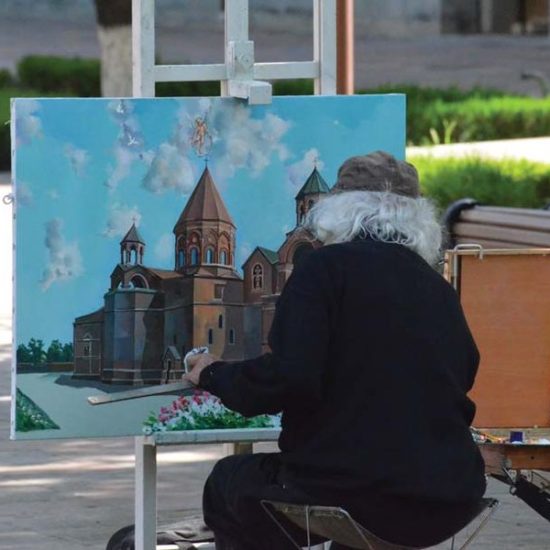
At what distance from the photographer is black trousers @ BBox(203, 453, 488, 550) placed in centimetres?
382

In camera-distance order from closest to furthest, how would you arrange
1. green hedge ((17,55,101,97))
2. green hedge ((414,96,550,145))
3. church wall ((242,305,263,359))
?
church wall ((242,305,263,359))
green hedge ((414,96,550,145))
green hedge ((17,55,101,97))

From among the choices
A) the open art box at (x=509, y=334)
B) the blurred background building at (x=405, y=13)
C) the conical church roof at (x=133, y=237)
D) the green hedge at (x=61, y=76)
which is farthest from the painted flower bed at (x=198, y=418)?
the blurred background building at (x=405, y=13)

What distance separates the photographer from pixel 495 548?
573 centimetres

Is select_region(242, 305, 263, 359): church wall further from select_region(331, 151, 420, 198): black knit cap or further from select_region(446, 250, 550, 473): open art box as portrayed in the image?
select_region(331, 151, 420, 198): black knit cap

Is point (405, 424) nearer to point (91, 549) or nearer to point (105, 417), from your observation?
point (105, 417)

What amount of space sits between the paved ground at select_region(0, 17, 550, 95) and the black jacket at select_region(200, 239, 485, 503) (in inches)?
985

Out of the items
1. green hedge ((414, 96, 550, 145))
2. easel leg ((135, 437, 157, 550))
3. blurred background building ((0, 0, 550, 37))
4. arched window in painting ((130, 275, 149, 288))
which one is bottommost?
easel leg ((135, 437, 157, 550))

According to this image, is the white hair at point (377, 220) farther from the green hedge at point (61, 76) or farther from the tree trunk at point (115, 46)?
the green hedge at point (61, 76)

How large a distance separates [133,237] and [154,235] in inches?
2.4

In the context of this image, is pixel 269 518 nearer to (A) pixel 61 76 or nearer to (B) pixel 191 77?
(B) pixel 191 77

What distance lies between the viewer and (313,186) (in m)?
4.88

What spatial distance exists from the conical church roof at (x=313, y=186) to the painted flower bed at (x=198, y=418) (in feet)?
→ 2.10

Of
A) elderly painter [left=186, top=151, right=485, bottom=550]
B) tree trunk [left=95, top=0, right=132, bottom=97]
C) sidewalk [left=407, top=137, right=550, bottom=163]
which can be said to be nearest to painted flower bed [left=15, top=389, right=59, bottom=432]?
elderly painter [left=186, top=151, right=485, bottom=550]

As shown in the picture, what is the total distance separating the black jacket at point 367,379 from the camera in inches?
149
